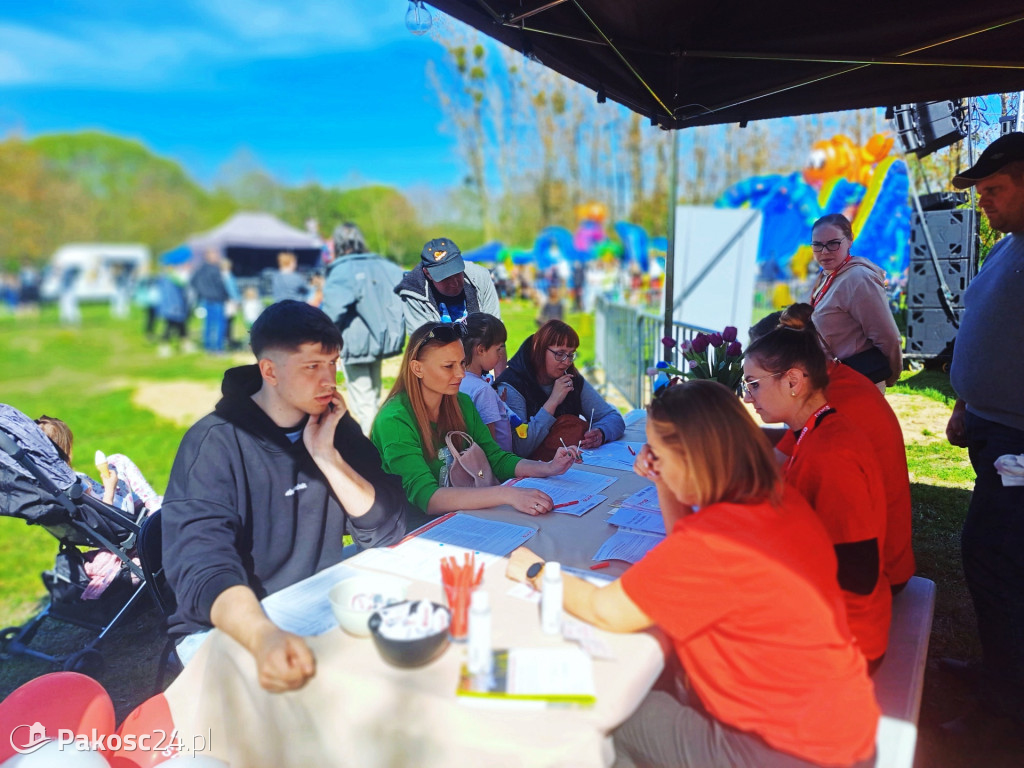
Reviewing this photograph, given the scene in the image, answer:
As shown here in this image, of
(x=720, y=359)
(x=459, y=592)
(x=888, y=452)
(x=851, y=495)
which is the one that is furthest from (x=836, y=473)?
(x=720, y=359)

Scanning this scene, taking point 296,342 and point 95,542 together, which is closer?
point 296,342

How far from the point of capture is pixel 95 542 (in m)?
2.92

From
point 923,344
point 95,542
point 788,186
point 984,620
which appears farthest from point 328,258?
point 788,186

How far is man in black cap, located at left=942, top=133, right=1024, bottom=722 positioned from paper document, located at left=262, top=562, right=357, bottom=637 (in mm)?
2228

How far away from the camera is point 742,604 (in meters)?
1.29

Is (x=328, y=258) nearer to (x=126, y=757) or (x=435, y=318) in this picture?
(x=435, y=318)

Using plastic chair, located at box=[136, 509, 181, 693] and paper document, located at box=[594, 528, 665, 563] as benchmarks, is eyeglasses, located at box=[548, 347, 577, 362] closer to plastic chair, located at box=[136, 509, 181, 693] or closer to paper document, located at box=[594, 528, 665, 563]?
paper document, located at box=[594, 528, 665, 563]

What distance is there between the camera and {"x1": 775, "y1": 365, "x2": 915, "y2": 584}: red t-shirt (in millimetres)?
1960

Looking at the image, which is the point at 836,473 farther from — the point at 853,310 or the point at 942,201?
the point at 942,201

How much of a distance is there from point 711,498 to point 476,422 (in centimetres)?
158

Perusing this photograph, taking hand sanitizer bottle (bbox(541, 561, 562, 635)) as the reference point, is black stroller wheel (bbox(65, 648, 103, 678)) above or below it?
below

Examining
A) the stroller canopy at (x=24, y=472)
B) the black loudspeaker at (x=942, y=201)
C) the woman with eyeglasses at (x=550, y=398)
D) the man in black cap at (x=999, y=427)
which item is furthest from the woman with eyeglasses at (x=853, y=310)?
the black loudspeaker at (x=942, y=201)

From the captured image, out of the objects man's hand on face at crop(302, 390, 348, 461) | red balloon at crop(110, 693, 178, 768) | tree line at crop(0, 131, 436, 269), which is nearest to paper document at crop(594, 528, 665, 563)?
man's hand on face at crop(302, 390, 348, 461)

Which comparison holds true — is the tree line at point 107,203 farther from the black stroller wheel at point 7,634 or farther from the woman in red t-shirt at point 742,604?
the woman in red t-shirt at point 742,604
